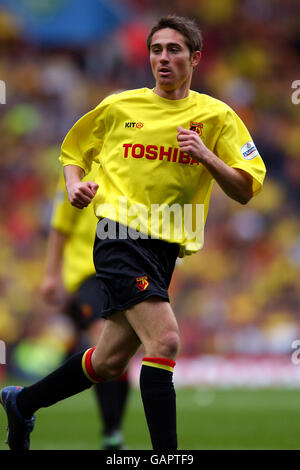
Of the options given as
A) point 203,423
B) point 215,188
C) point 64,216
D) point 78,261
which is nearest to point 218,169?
point 64,216

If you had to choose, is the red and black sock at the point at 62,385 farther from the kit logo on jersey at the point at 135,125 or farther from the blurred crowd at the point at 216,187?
the blurred crowd at the point at 216,187

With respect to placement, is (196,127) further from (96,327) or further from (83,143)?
(96,327)

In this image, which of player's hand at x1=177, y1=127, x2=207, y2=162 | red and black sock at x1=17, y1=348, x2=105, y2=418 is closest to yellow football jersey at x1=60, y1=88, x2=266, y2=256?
player's hand at x1=177, y1=127, x2=207, y2=162

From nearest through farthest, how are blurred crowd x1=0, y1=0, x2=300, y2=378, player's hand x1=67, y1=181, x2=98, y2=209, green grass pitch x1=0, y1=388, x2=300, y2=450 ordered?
player's hand x1=67, y1=181, x2=98, y2=209
green grass pitch x1=0, y1=388, x2=300, y2=450
blurred crowd x1=0, y1=0, x2=300, y2=378

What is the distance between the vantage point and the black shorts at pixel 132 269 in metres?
3.93

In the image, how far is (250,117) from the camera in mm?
17016

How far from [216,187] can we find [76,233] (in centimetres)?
987

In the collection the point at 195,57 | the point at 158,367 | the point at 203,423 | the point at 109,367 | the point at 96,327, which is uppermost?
the point at 195,57

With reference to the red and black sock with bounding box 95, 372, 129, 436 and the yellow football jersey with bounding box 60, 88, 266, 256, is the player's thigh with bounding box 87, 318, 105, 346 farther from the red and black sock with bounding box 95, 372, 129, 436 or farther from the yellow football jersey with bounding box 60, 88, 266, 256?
the yellow football jersey with bounding box 60, 88, 266, 256

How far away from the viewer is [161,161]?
4.13 m

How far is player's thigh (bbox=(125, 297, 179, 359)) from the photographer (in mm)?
3824

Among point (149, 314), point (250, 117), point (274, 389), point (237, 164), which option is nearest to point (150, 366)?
point (149, 314)

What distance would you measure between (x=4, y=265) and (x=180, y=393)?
5150 mm

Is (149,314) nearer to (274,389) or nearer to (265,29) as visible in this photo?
(274,389)
